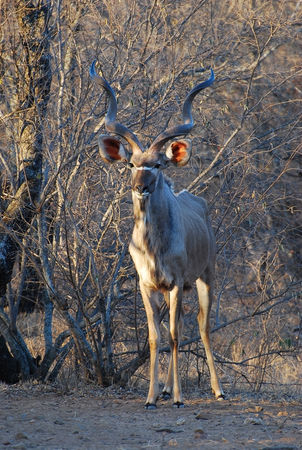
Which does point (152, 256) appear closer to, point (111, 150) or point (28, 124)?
point (111, 150)

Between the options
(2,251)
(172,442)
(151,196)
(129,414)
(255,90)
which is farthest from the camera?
(255,90)

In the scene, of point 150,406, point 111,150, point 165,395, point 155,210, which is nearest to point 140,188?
point 155,210

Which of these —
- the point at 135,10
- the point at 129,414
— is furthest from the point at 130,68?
the point at 129,414

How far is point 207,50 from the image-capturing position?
7.84 metres

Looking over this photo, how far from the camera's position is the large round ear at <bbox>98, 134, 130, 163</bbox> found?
20.0ft

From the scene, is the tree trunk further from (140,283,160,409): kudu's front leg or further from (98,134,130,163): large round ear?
(140,283,160,409): kudu's front leg

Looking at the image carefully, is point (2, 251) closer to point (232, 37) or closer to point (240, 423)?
point (240, 423)

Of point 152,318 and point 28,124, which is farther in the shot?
point 28,124

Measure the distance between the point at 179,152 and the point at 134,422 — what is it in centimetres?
208

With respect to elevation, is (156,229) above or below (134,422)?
above

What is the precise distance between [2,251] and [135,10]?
2640mm

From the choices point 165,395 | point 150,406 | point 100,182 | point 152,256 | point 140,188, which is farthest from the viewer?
point 100,182

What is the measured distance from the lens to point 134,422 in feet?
17.4

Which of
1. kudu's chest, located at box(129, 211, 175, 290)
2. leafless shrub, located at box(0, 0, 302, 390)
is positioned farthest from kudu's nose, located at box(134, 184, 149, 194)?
leafless shrub, located at box(0, 0, 302, 390)
